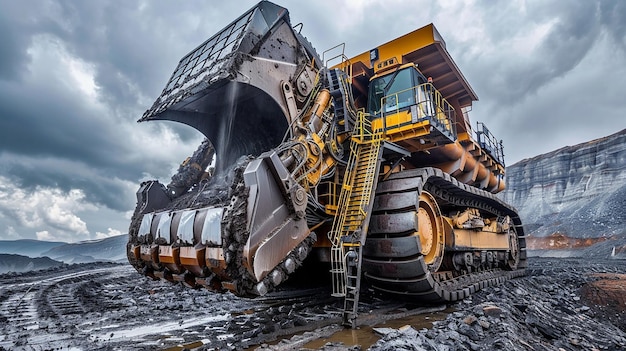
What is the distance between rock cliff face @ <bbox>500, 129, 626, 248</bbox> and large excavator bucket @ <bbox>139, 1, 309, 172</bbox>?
2819cm

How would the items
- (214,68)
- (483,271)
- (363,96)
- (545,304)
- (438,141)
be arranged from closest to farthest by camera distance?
1. (214,68)
2. (438,141)
3. (545,304)
4. (363,96)
5. (483,271)

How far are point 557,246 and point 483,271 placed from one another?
82.7 feet

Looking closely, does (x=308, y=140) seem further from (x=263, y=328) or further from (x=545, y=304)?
(x=545, y=304)

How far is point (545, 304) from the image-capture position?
6730mm

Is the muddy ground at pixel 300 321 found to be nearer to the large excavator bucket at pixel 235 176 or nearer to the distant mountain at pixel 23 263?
the large excavator bucket at pixel 235 176

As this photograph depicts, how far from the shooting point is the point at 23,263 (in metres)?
20.8

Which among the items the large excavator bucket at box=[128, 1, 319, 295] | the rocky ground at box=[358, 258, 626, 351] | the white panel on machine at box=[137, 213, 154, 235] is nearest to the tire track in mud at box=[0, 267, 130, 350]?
the large excavator bucket at box=[128, 1, 319, 295]

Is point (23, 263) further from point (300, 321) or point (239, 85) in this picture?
point (300, 321)

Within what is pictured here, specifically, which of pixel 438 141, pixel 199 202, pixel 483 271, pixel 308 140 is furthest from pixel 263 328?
pixel 483 271

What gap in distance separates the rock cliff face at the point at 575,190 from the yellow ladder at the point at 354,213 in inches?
1063

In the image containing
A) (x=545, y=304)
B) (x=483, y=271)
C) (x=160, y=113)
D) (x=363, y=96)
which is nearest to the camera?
(x=160, y=113)

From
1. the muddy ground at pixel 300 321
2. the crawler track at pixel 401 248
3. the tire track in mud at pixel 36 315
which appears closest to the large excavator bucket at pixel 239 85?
the crawler track at pixel 401 248

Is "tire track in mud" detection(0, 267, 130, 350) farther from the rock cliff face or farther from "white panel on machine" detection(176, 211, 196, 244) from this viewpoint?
the rock cliff face

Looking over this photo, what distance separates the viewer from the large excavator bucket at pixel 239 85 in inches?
195
